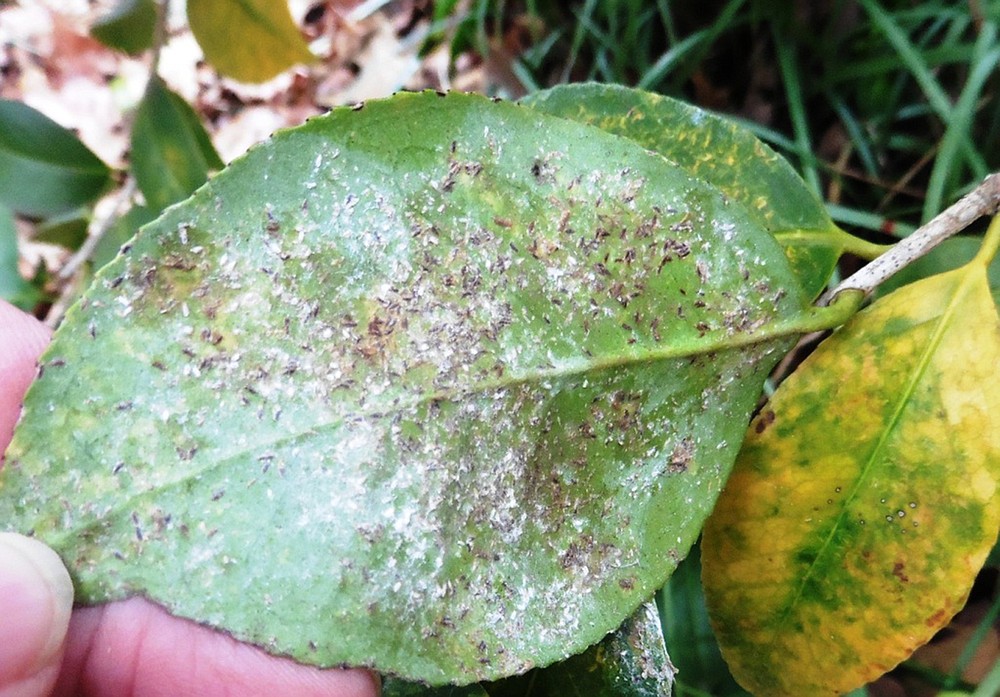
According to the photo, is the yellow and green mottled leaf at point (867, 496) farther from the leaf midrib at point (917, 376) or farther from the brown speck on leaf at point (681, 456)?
the brown speck on leaf at point (681, 456)

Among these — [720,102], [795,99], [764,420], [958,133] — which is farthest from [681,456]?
[720,102]

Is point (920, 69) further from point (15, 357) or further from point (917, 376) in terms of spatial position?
point (15, 357)

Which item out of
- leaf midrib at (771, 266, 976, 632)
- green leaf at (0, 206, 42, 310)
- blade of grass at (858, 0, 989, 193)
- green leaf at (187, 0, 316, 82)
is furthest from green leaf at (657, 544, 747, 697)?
green leaf at (0, 206, 42, 310)

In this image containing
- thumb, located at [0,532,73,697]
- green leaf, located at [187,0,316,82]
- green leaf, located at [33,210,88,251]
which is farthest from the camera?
green leaf, located at [33,210,88,251]

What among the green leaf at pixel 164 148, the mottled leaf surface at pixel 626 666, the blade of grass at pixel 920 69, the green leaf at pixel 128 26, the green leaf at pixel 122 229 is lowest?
the mottled leaf surface at pixel 626 666

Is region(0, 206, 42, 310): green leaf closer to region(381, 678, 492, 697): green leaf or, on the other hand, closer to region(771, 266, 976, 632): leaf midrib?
region(381, 678, 492, 697): green leaf

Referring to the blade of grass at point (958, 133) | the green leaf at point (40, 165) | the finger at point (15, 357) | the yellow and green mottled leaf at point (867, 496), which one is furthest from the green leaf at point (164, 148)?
the blade of grass at point (958, 133)

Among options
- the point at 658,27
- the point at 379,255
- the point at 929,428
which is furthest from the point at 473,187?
the point at 658,27

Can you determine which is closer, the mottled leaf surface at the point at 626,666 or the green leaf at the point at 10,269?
the mottled leaf surface at the point at 626,666
